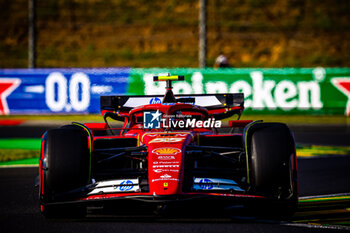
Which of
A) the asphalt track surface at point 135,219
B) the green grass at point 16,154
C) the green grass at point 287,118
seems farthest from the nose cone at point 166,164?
the green grass at point 287,118

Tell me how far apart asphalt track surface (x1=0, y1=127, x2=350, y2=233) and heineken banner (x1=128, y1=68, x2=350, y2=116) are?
8.92 meters

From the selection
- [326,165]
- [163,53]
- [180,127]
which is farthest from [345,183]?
[163,53]

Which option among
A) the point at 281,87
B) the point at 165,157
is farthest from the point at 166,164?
the point at 281,87

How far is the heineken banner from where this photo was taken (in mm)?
19906

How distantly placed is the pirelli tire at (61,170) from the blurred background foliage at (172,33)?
34347 mm

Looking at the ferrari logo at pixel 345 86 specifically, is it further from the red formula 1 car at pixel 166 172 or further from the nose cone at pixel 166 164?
the nose cone at pixel 166 164

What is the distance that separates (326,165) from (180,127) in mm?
4239

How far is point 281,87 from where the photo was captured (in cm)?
2000

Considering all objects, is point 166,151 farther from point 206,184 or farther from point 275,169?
point 275,169

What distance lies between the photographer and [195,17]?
→ 47.8m

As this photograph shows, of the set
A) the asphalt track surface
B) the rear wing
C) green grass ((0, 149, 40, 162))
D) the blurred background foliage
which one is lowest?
the asphalt track surface

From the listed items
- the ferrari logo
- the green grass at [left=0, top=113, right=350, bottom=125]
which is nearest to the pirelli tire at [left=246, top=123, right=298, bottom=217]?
the green grass at [left=0, top=113, right=350, bottom=125]

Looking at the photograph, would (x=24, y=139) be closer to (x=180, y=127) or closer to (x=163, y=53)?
(x=180, y=127)

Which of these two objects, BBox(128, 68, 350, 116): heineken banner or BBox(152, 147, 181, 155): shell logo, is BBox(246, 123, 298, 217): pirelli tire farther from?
BBox(128, 68, 350, 116): heineken banner
